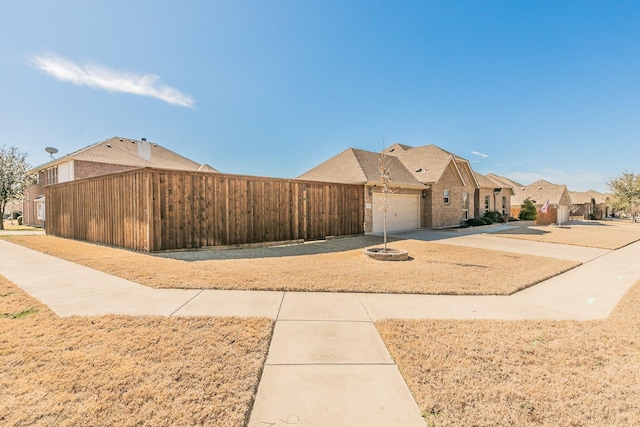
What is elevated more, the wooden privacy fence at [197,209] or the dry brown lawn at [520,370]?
the wooden privacy fence at [197,209]

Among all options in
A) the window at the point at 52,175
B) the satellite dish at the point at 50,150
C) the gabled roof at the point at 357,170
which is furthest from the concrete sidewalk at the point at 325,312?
the window at the point at 52,175

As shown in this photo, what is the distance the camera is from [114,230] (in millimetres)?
10594

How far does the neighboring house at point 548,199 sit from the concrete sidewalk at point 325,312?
26519mm

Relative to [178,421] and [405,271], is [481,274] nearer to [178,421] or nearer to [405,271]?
[405,271]

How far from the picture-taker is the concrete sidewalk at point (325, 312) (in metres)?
2.18

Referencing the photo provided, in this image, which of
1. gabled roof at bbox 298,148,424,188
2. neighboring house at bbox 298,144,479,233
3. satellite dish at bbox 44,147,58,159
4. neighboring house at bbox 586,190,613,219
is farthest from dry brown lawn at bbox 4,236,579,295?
neighboring house at bbox 586,190,613,219

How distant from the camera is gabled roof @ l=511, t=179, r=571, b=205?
34125 mm

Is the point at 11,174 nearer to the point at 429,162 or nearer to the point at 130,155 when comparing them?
the point at 130,155

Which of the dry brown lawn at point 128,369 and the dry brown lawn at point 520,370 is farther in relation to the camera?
the dry brown lawn at point 520,370

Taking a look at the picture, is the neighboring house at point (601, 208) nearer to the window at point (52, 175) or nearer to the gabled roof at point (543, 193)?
the gabled roof at point (543, 193)

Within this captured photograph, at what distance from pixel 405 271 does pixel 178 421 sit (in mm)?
5963

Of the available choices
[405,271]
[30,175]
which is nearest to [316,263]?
[405,271]

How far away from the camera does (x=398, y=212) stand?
1655cm

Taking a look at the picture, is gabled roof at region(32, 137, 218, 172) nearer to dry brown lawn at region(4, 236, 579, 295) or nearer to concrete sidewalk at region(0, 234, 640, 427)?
dry brown lawn at region(4, 236, 579, 295)
